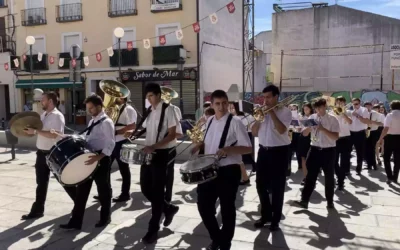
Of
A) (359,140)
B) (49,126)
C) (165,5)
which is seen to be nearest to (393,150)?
(359,140)

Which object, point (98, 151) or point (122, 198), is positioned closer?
point (98, 151)

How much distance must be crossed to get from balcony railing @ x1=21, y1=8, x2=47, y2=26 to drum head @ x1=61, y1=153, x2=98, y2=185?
21079 mm

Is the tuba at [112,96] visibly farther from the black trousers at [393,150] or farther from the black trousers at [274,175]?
the black trousers at [393,150]

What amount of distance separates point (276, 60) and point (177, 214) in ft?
78.1

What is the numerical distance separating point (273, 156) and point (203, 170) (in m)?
1.35

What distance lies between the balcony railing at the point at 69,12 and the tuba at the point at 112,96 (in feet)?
57.6

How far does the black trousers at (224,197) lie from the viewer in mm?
3736

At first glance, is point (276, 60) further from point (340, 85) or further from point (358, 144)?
point (358, 144)

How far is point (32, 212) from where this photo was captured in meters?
5.24

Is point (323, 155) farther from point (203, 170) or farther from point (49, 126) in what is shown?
point (49, 126)

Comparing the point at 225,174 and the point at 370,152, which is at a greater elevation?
the point at 225,174

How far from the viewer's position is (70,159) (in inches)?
170

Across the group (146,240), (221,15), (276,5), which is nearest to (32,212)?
(146,240)

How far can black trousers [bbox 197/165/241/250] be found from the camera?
3.74m
